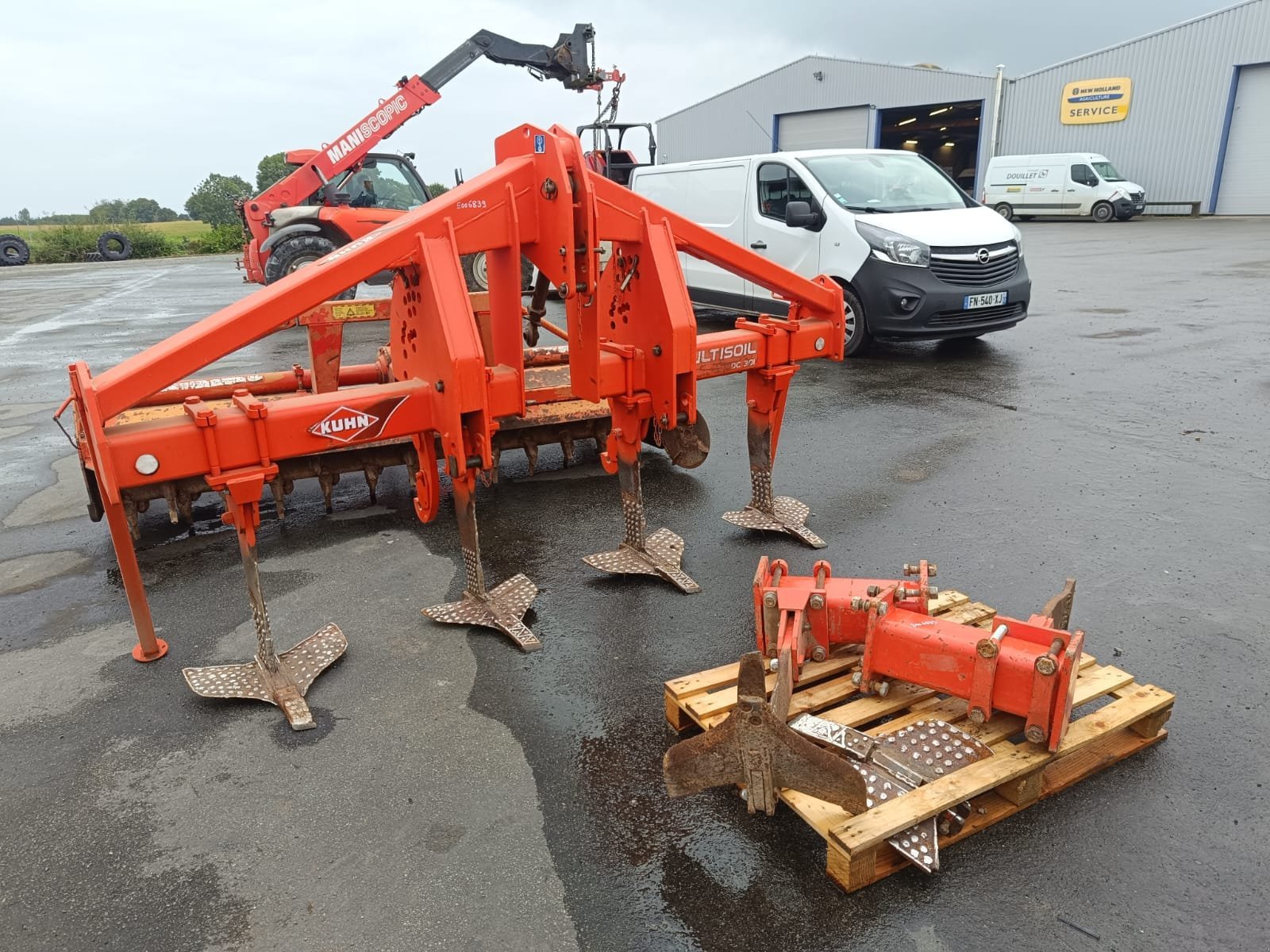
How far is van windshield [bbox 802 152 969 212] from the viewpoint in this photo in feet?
27.8

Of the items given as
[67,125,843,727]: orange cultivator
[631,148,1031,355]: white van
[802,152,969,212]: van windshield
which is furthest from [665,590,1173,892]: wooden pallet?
[802,152,969,212]: van windshield

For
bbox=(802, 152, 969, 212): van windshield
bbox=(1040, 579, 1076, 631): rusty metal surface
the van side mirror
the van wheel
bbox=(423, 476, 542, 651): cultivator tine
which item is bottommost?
bbox=(423, 476, 542, 651): cultivator tine

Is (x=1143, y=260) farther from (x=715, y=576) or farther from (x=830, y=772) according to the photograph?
(x=830, y=772)

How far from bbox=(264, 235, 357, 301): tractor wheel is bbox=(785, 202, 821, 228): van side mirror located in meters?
7.01

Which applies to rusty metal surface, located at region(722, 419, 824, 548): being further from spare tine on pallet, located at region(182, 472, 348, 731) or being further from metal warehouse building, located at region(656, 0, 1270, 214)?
metal warehouse building, located at region(656, 0, 1270, 214)

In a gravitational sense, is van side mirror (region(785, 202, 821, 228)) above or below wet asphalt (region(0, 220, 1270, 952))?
above

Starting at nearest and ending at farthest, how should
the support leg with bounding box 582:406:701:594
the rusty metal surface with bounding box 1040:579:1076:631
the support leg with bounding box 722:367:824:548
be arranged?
the rusty metal surface with bounding box 1040:579:1076:631, the support leg with bounding box 582:406:701:594, the support leg with bounding box 722:367:824:548

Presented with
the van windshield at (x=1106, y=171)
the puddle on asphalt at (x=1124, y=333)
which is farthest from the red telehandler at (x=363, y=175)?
the van windshield at (x=1106, y=171)

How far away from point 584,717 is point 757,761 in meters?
0.91

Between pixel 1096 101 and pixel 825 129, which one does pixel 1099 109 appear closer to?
pixel 1096 101

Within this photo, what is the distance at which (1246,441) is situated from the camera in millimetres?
5742

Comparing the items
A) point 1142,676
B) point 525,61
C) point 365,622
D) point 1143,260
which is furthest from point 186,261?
point 1142,676

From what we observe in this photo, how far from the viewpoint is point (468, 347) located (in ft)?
10.6

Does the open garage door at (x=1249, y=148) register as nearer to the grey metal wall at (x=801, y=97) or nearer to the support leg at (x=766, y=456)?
the grey metal wall at (x=801, y=97)
